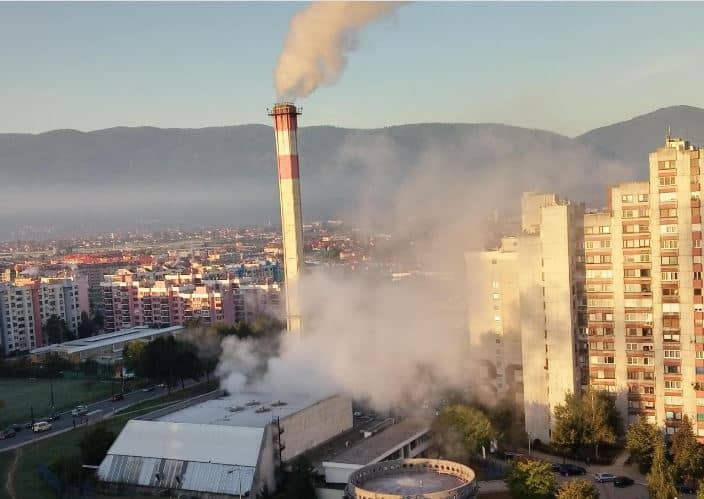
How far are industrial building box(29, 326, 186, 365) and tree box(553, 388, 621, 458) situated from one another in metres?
21.4

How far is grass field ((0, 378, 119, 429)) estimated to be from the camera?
2705 cm

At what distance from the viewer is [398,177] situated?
56.3 m

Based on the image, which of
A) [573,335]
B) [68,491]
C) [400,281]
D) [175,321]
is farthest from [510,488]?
[175,321]

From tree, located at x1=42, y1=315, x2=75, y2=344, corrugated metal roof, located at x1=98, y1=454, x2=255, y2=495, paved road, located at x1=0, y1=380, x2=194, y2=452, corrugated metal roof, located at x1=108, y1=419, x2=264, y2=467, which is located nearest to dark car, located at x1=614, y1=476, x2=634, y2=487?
corrugated metal roof, located at x1=108, y1=419, x2=264, y2=467

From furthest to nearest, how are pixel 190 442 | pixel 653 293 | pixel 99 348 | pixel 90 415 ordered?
pixel 99 348 < pixel 90 415 < pixel 653 293 < pixel 190 442

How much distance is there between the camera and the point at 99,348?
37469 millimetres

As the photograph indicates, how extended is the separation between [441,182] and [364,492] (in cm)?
2914

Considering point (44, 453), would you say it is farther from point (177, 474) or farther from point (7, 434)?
point (177, 474)

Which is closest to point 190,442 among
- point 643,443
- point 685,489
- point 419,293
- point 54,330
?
point 643,443

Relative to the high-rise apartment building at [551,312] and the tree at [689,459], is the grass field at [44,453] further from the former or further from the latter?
Answer: the tree at [689,459]

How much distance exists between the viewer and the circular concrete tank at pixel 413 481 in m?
14.1

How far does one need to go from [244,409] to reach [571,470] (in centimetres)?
737

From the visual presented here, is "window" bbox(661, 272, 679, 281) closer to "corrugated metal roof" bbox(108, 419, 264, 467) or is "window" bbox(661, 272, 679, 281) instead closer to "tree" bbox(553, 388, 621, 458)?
"tree" bbox(553, 388, 621, 458)

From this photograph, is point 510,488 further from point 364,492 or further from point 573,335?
point 573,335
